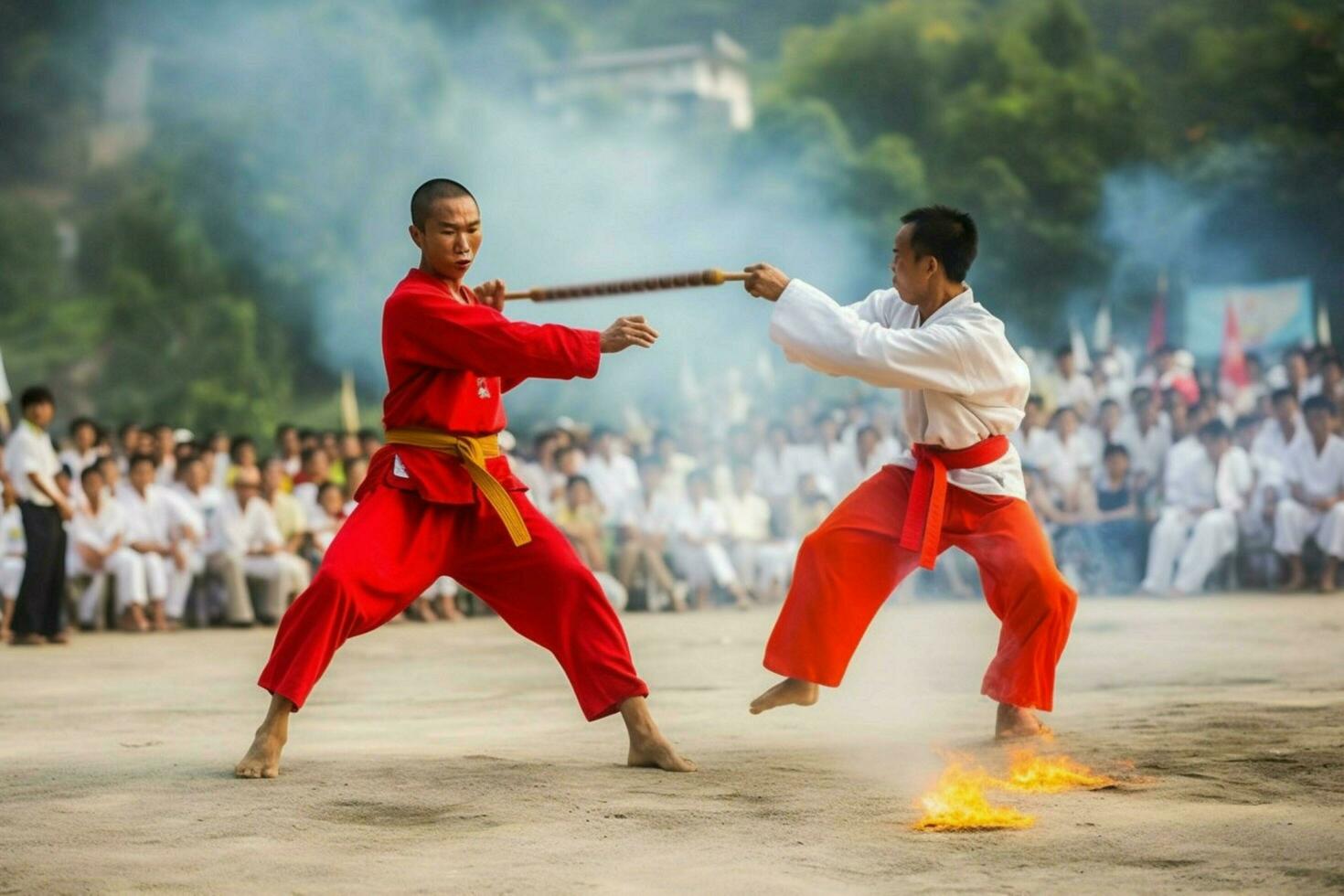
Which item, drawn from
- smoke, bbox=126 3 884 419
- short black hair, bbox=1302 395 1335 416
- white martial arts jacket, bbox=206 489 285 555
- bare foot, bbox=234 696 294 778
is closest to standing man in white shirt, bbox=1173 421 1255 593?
short black hair, bbox=1302 395 1335 416

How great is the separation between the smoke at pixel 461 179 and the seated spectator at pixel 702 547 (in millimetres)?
10358

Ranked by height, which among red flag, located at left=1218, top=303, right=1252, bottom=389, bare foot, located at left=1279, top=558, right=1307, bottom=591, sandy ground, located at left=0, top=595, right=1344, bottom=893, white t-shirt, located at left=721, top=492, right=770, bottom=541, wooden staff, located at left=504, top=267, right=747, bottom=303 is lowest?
sandy ground, located at left=0, top=595, right=1344, bottom=893

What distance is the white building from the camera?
92.9 feet

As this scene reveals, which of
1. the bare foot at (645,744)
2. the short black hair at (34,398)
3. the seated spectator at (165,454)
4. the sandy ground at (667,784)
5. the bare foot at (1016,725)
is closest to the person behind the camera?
the sandy ground at (667,784)

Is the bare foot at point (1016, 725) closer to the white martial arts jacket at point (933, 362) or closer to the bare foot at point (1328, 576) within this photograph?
the white martial arts jacket at point (933, 362)

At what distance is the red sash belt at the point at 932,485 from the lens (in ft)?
15.6

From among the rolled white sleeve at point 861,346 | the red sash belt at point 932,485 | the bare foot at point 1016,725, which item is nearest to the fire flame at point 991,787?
the bare foot at point 1016,725

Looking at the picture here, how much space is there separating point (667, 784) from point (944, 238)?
6.14ft

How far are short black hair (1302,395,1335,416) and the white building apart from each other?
55.0ft

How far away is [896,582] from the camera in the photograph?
4945 mm

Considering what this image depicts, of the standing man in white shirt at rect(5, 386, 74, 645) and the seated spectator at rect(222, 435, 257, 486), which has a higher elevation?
the seated spectator at rect(222, 435, 257, 486)

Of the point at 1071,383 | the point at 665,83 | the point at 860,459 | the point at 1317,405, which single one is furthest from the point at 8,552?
the point at 665,83

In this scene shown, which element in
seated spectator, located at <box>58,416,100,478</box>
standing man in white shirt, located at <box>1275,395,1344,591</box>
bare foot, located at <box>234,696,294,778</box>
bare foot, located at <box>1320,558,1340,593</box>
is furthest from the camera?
standing man in white shirt, located at <box>1275,395,1344,591</box>

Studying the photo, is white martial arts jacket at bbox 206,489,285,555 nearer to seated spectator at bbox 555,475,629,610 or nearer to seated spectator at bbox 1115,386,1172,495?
seated spectator at bbox 555,475,629,610
